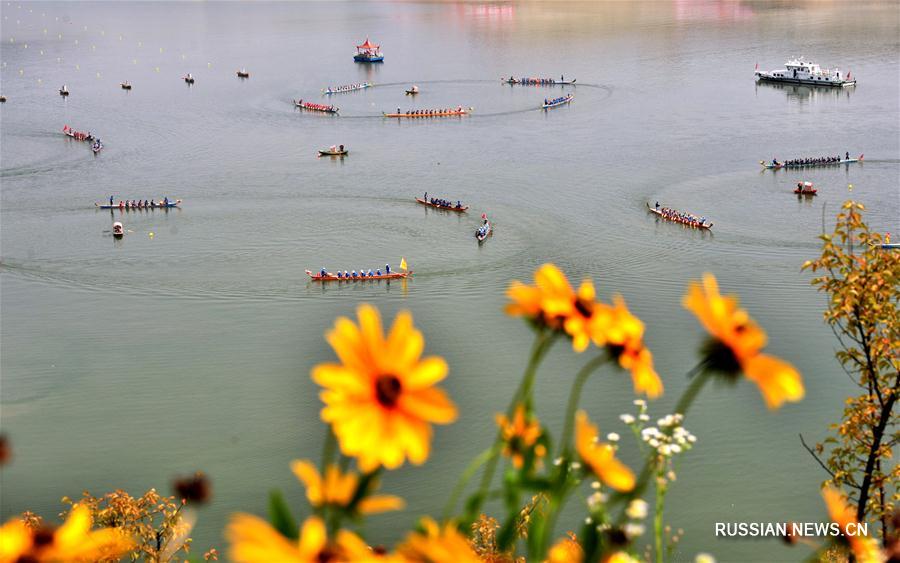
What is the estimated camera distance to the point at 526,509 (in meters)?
22.2

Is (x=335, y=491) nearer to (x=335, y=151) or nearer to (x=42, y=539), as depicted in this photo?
(x=42, y=539)

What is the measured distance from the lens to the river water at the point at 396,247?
30281 millimetres

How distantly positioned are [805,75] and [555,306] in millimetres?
101977

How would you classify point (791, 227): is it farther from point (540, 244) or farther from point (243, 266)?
point (243, 266)

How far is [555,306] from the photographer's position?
3668 mm

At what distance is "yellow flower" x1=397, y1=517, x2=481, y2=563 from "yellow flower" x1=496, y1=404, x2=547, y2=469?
0.72 meters

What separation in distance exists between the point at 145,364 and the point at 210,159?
117 feet

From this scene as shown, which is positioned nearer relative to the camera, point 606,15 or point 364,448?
point 364,448

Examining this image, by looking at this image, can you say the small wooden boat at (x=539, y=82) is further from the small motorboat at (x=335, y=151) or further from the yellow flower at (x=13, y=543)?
the yellow flower at (x=13, y=543)

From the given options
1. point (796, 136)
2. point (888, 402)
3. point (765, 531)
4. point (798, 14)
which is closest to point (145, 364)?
point (765, 531)

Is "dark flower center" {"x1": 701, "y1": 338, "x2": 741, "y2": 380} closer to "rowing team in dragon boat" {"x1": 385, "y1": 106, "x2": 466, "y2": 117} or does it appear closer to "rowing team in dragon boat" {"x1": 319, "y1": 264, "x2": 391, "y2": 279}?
"rowing team in dragon boat" {"x1": 319, "y1": 264, "x2": 391, "y2": 279}

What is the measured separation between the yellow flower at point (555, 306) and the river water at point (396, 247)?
77.1ft

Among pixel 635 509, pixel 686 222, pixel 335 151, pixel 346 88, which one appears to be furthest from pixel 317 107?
pixel 635 509

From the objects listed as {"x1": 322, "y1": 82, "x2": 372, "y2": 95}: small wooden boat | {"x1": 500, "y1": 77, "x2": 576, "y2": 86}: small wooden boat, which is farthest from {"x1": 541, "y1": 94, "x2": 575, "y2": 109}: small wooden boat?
{"x1": 322, "y1": 82, "x2": 372, "y2": 95}: small wooden boat
